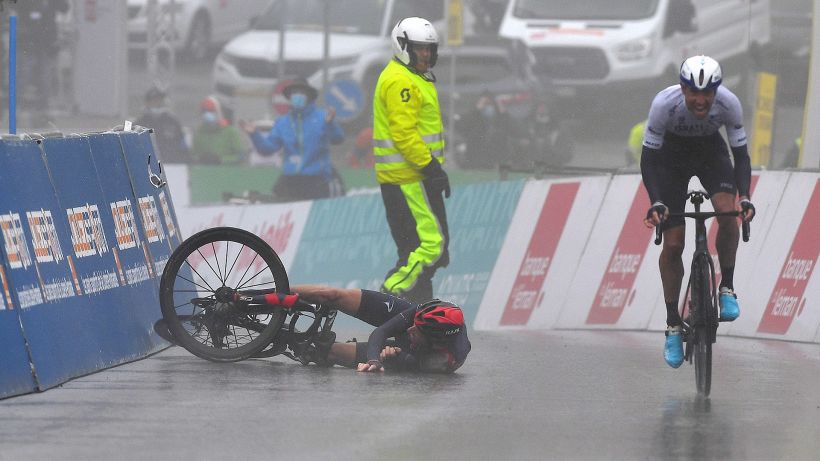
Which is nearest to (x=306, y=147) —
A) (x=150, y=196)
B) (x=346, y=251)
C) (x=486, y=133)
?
(x=486, y=133)

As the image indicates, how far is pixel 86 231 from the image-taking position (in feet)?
31.6

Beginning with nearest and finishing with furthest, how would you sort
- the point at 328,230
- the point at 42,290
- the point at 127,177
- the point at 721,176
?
the point at 42,290, the point at 721,176, the point at 127,177, the point at 328,230

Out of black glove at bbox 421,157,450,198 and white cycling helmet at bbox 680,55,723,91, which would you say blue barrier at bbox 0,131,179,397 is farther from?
white cycling helmet at bbox 680,55,723,91

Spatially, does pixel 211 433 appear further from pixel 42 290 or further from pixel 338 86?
pixel 338 86

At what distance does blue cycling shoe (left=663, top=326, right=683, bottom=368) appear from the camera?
9.47 m

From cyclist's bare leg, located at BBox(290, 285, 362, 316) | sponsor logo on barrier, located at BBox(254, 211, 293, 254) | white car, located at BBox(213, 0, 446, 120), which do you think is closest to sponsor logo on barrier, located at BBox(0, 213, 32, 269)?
cyclist's bare leg, located at BBox(290, 285, 362, 316)

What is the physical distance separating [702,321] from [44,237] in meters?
3.47

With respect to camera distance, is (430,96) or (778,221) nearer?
(430,96)

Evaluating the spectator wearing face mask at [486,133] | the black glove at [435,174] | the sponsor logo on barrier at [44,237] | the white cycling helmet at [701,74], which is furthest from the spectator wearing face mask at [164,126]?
the white cycling helmet at [701,74]

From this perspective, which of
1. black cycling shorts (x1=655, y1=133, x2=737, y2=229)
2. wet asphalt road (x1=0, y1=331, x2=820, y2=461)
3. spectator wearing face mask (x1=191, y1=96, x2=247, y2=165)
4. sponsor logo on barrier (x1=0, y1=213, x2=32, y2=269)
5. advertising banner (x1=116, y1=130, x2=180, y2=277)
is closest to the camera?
wet asphalt road (x1=0, y1=331, x2=820, y2=461)

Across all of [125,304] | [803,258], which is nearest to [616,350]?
[803,258]

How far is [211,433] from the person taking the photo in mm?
7672

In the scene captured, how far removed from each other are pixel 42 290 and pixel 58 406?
818 millimetres

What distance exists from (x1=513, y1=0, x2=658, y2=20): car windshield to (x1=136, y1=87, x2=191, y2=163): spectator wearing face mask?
4.04 meters
